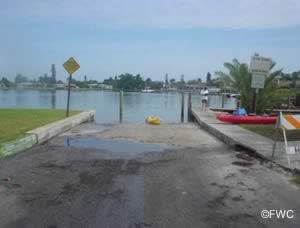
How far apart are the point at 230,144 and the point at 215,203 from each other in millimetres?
6869

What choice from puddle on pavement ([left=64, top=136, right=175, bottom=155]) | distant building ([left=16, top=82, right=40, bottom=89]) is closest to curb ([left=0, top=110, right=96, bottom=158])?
puddle on pavement ([left=64, top=136, right=175, bottom=155])

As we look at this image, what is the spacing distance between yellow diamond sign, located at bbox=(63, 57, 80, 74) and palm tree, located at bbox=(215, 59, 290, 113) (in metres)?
11.8

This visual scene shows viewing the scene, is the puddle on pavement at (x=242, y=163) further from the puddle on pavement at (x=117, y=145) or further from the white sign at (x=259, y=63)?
the white sign at (x=259, y=63)

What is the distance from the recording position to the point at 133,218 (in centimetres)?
603

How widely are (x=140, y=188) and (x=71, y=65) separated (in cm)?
1388

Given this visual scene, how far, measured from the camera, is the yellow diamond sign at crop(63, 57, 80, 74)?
20.6 meters

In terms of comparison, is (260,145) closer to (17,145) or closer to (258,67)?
(17,145)

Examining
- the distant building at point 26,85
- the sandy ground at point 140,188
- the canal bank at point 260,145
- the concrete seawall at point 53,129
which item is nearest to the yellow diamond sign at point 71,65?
the concrete seawall at point 53,129

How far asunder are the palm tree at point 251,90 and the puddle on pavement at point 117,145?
1556 centimetres

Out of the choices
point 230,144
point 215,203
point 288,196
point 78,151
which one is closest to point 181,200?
point 215,203

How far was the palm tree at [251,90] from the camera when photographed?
2811cm

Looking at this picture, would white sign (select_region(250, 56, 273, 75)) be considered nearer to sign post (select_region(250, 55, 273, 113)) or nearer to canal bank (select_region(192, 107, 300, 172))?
sign post (select_region(250, 55, 273, 113))

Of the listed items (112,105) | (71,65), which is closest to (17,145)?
(71,65)

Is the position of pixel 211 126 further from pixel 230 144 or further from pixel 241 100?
pixel 241 100
